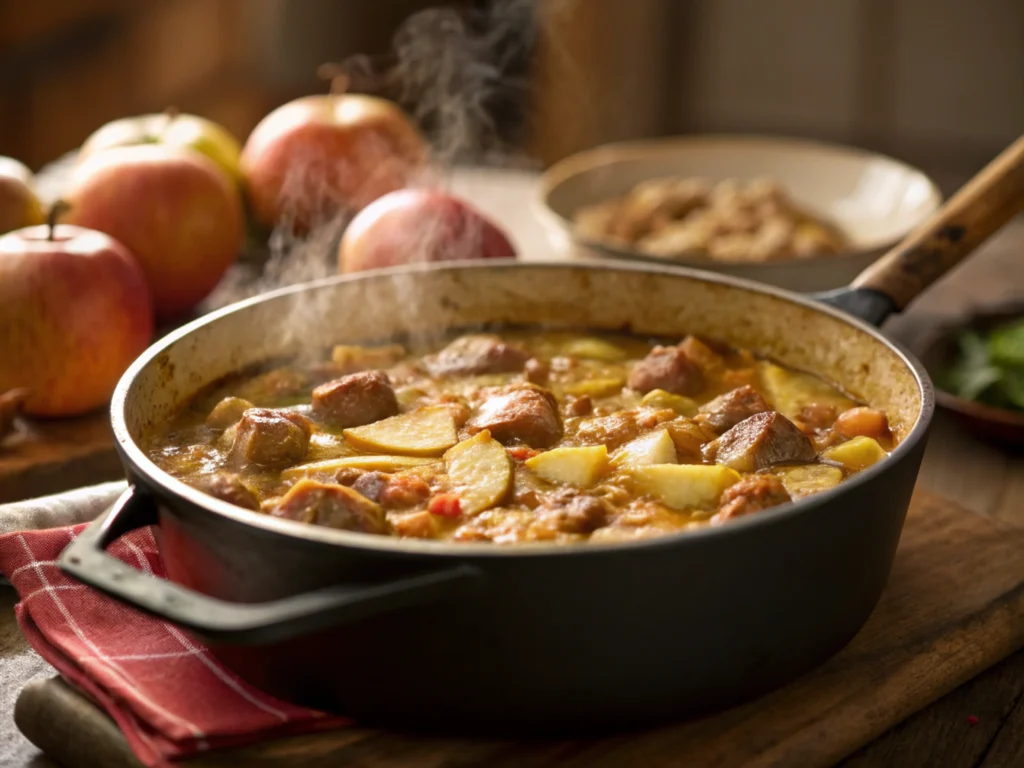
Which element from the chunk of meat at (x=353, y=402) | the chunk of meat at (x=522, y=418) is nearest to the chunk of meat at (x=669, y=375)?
the chunk of meat at (x=522, y=418)

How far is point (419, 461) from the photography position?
2369 mm

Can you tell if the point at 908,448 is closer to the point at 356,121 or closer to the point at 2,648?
the point at 2,648

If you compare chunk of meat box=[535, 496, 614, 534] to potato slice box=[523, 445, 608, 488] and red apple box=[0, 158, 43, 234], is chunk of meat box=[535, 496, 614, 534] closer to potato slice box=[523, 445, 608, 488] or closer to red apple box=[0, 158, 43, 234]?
potato slice box=[523, 445, 608, 488]

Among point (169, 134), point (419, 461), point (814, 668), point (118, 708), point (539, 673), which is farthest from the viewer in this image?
point (169, 134)

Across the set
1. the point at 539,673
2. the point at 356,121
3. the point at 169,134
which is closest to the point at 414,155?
the point at 356,121

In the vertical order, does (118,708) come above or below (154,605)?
below

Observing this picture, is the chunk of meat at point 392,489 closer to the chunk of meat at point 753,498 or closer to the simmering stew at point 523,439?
the simmering stew at point 523,439

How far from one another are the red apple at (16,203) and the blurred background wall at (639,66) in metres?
4.73

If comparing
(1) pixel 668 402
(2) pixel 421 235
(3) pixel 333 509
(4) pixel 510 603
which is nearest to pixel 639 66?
(2) pixel 421 235

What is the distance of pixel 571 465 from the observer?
2.29m

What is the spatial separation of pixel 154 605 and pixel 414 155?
Answer: 112 inches

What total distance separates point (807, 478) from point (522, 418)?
21.9 inches

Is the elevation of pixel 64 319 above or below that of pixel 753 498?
below

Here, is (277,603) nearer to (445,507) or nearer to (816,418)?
(445,507)
